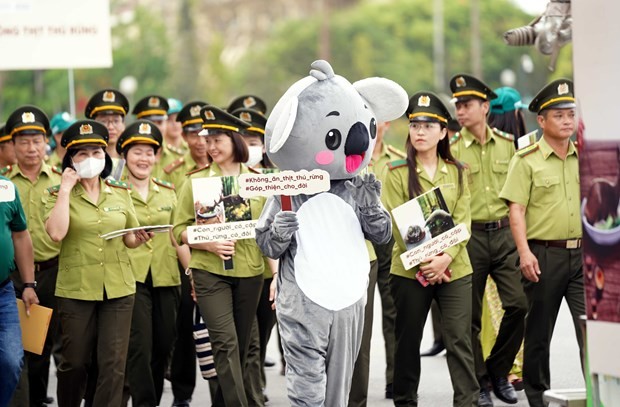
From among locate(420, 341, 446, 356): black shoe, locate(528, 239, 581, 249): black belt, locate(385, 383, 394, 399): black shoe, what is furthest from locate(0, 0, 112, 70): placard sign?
locate(528, 239, 581, 249): black belt

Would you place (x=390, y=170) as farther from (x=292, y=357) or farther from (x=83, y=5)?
(x=83, y=5)

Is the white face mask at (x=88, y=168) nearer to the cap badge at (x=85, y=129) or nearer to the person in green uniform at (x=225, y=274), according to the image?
the cap badge at (x=85, y=129)

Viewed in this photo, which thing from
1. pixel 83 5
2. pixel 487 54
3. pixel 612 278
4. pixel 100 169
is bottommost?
pixel 612 278

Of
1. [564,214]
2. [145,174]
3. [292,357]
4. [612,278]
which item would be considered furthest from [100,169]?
[612,278]

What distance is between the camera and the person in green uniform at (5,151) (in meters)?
11.2

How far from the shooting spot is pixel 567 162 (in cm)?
957

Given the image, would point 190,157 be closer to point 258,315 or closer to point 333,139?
point 258,315

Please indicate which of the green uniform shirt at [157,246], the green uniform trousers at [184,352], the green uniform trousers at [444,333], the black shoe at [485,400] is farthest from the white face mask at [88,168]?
the black shoe at [485,400]

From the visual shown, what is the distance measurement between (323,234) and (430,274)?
1749 millimetres

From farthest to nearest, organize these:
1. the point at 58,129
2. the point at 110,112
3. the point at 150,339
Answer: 1. the point at 58,129
2. the point at 110,112
3. the point at 150,339

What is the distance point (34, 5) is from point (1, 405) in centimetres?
668

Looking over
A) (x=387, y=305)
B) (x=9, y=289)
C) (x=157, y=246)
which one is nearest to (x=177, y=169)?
(x=157, y=246)

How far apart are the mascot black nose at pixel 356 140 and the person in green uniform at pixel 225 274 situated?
1864mm

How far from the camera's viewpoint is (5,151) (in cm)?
1134
